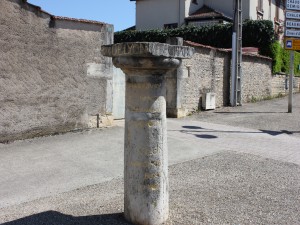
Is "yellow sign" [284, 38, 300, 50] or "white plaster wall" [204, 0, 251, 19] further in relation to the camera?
"white plaster wall" [204, 0, 251, 19]

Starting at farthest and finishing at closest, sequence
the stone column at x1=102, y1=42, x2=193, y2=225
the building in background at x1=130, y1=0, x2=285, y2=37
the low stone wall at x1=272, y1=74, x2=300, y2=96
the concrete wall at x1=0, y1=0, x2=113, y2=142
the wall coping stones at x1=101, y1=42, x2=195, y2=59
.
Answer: the building in background at x1=130, y1=0, x2=285, y2=37, the low stone wall at x1=272, y1=74, x2=300, y2=96, the concrete wall at x1=0, y1=0, x2=113, y2=142, the stone column at x1=102, y1=42, x2=193, y2=225, the wall coping stones at x1=101, y1=42, x2=195, y2=59

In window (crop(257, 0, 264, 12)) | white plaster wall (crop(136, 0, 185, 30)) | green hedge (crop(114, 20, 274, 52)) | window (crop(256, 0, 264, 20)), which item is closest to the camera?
green hedge (crop(114, 20, 274, 52))

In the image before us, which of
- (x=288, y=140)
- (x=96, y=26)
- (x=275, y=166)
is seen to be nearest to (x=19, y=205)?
(x=275, y=166)

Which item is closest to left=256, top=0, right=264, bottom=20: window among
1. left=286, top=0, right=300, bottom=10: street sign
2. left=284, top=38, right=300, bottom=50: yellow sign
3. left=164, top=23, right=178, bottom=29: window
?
left=164, top=23, right=178, bottom=29: window

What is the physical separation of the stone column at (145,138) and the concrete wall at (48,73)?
4.63 metres

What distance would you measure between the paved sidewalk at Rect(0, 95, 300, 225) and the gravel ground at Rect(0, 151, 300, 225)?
10 mm

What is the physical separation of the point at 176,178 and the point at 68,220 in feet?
7.20

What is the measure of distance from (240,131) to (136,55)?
24.0ft

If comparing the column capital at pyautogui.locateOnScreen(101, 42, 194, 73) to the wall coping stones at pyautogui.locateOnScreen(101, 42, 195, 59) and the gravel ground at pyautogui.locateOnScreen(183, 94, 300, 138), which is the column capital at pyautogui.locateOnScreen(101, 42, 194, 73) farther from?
the gravel ground at pyautogui.locateOnScreen(183, 94, 300, 138)

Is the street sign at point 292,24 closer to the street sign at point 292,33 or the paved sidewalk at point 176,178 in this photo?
the street sign at point 292,33

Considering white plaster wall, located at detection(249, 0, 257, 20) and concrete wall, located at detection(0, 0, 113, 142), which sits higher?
white plaster wall, located at detection(249, 0, 257, 20)

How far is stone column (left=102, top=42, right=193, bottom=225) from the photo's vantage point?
11.9 feet

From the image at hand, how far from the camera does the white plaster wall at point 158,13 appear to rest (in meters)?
29.4

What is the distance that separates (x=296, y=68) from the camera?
23.6m
